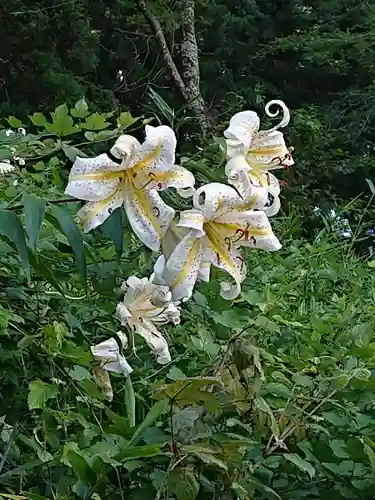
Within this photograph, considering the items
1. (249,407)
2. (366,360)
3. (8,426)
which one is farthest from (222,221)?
(366,360)

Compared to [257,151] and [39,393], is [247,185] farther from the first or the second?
[39,393]

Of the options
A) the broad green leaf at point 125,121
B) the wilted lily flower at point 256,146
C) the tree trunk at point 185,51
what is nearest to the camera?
the wilted lily flower at point 256,146

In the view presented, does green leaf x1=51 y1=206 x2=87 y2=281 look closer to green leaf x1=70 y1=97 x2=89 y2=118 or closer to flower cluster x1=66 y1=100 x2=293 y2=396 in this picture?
flower cluster x1=66 y1=100 x2=293 y2=396

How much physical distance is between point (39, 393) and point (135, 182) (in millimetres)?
317

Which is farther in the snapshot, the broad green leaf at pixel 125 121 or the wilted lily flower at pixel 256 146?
the broad green leaf at pixel 125 121

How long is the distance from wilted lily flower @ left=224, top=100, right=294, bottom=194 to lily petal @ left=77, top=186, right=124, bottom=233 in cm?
13

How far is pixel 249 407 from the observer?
99 cm

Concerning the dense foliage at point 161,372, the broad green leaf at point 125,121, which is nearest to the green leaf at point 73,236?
the dense foliage at point 161,372

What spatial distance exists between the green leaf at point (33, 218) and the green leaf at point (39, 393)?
9.8 inches

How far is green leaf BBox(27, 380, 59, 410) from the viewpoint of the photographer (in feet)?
3.43

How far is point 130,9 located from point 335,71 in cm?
210

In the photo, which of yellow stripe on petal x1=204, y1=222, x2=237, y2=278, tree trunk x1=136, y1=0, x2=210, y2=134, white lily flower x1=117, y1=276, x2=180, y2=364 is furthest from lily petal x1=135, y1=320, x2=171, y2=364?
tree trunk x1=136, y1=0, x2=210, y2=134

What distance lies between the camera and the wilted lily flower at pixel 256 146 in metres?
0.93

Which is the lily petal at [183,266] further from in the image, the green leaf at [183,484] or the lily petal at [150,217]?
the green leaf at [183,484]
